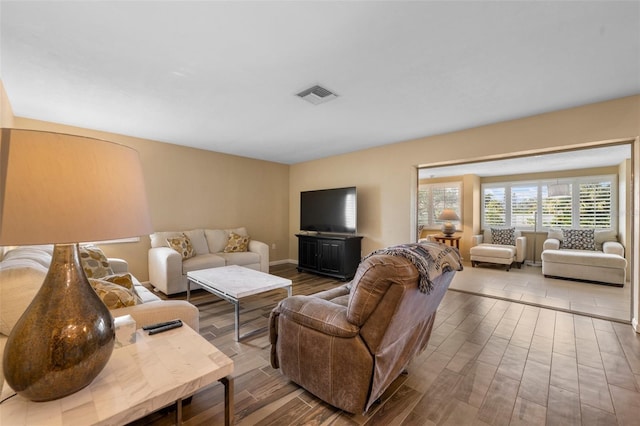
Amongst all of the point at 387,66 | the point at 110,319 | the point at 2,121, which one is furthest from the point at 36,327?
the point at 2,121

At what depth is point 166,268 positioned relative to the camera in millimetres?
3625

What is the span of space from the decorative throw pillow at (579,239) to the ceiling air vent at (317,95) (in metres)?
5.71

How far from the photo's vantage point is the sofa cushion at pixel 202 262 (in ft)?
12.6

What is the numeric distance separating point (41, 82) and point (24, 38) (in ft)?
2.61

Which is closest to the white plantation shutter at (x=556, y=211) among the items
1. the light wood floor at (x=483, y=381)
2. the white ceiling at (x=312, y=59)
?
the light wood floor at (x=483, y=381)

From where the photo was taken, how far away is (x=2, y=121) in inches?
99.2

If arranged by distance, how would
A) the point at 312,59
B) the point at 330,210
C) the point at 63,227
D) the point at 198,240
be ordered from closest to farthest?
the point at 63,227 < the point at 312,59 < the point at 198,240 < the point at 330,210

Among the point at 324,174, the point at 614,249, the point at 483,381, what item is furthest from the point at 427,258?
the point at 614,249

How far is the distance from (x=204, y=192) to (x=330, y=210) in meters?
2.36

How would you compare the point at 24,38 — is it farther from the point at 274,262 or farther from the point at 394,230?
the point at 274,262

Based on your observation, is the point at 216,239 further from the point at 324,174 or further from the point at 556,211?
the point at 556,211

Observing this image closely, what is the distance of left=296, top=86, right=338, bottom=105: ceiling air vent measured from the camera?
2.60 m

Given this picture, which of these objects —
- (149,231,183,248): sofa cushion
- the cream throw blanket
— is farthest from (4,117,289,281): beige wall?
the cream throw blanket

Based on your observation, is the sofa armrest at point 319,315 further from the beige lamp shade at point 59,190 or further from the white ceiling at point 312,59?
the white ceiling at point 312,59
